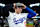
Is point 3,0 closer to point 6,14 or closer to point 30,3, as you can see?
point 30,3

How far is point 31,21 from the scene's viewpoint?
252cm

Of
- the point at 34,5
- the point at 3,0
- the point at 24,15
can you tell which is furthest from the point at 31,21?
the point at 24,15

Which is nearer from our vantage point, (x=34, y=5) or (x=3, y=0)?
(x=3, y=0)

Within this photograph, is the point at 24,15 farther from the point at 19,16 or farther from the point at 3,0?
the point at 3,0

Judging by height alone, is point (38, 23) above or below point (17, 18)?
below

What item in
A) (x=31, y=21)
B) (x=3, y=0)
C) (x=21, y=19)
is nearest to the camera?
(x=21, y=19)

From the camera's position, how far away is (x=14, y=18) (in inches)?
50.9

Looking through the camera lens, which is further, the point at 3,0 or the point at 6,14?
the point at 3,0

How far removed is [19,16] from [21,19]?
59 mm

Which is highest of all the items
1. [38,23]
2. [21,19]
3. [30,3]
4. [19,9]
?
[30,3]

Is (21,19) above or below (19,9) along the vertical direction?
below

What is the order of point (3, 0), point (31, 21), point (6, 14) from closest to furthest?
point (6, 14)
point (3, 0)
point (31, 21)

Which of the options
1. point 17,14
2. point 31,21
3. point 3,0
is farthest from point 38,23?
point 17,14

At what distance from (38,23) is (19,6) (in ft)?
4.66
